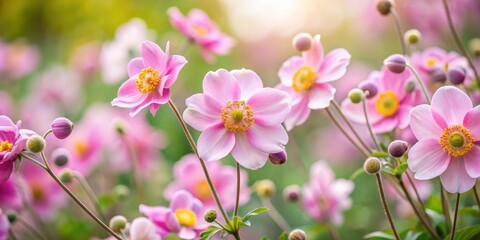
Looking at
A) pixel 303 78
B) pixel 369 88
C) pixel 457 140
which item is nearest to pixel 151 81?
pixel 303 78

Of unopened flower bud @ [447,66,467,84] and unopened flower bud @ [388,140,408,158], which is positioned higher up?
unopened flower bud @ [447,66,467,84]

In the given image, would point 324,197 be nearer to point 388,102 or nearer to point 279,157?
point 388,102

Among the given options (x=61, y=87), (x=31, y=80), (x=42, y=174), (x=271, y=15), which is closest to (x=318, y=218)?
(x=42, y=174)

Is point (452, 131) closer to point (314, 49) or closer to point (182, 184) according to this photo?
point (314, 49)

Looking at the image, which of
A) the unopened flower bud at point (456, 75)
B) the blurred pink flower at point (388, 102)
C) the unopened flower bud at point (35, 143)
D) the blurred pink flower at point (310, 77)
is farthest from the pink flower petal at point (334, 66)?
the unopened flower bud at point (35, 143)

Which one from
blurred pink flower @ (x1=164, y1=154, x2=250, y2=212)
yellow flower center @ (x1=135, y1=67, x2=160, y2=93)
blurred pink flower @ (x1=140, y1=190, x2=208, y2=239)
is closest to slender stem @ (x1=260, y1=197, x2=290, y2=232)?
blurred pink flower @ (x1=164, y1=154, x2=250, y2=212)

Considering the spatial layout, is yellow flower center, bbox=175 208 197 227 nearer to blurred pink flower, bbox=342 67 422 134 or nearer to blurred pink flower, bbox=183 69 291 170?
blurred pink flower, bbox=183 69 291 170
